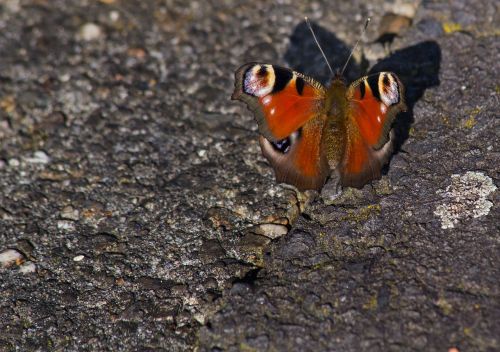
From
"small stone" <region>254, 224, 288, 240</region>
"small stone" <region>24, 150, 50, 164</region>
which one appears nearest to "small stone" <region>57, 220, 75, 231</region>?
"small stone" <region>24, 150, 50, 164</region>

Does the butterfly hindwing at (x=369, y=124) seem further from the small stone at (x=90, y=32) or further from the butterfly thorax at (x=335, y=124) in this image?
the small stone at (x=90, y=32)

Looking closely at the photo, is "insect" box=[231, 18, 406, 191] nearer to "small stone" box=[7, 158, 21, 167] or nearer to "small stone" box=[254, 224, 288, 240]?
"small stone" box=[254, 224, 288, 240]

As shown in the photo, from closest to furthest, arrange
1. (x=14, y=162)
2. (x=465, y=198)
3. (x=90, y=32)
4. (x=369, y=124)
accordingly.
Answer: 1. (x=465, y=198)
2. (x=369, y=124)
3. (x=14, y=162)
4. (x=90, y=32)

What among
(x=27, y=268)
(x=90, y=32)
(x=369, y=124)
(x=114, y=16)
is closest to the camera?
(x=369, y=124)

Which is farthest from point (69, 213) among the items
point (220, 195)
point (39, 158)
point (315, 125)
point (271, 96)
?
point (315, 125)

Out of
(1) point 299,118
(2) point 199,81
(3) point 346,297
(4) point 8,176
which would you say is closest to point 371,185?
(1) point 299,118

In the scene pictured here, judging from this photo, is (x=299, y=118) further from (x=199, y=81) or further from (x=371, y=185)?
(x=199, y=81)

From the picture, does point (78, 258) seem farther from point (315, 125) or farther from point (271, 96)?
point (315, 125)
